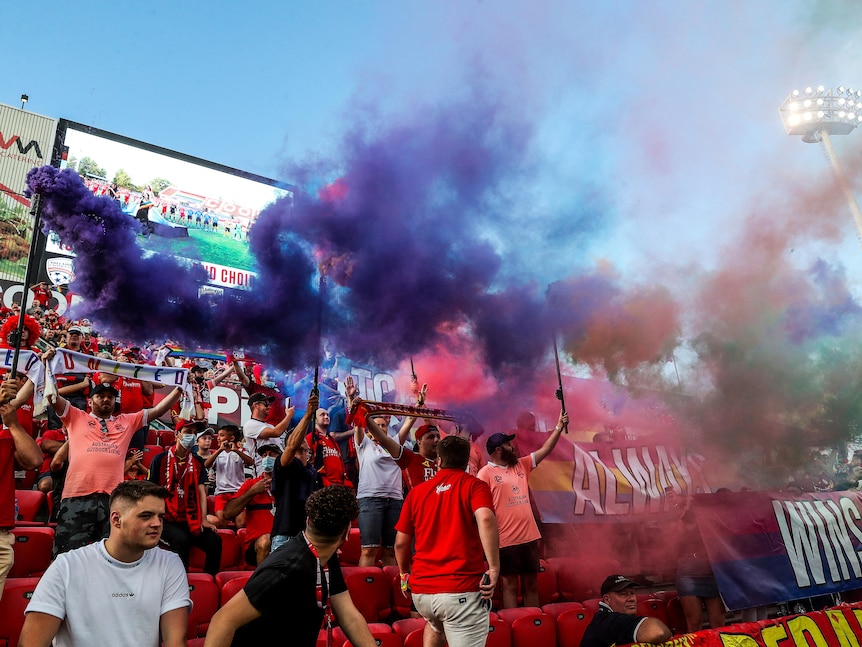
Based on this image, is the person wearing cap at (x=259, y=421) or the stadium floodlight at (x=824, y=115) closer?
the person wearing cap at (x=259, y=421)

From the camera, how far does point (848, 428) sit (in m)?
9.06

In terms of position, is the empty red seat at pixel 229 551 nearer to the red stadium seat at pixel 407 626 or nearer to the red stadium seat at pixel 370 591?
the red stadium seat at pixel 370 591

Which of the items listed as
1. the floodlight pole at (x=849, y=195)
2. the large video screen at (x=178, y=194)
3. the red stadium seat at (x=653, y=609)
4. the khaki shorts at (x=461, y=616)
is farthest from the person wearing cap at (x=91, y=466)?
the large video screen at (x=178, y=194)

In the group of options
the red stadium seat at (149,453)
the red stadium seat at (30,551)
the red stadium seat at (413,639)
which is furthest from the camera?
the red stadium seat at (149,453)

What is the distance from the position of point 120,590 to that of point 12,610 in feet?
7.26

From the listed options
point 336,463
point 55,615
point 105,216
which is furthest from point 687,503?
point 105,216

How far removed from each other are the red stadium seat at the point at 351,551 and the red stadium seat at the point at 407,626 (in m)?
2.15

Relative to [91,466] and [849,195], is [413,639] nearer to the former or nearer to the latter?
[91,466]

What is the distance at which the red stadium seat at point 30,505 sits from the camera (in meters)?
6.81

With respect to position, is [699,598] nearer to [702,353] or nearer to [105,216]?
[702,353]

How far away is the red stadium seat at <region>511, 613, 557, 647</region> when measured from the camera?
5430mm

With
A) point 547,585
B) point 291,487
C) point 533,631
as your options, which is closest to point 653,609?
point 547,585

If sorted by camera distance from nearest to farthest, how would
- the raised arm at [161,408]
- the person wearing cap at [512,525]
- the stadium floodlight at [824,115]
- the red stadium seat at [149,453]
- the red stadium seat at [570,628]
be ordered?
the red stadium seat at [570,628] → the raised arm at [161,408] → the person wearing cap at [512,525] → the red stadium seat at [149,453] → the stadium floodlight at [824,115]

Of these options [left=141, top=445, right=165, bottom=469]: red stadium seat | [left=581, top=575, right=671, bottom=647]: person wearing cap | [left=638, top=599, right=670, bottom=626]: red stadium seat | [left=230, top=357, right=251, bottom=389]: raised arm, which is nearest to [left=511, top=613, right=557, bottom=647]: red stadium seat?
[left=581, top=575, right=671, bottom=647]: person wearing cap
